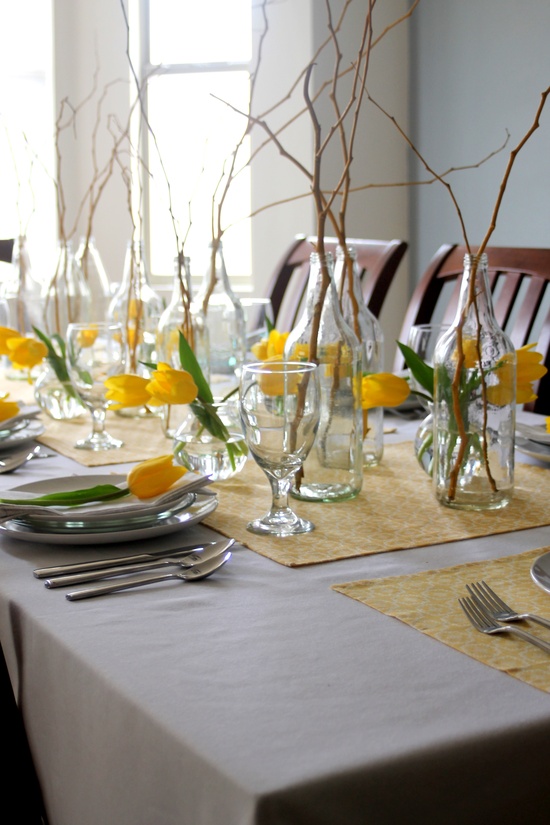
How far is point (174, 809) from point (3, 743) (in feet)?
0.77

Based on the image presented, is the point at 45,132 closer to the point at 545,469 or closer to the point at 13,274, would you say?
the point at 13,274

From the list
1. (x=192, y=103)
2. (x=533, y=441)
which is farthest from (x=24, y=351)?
(x=192, y=103)

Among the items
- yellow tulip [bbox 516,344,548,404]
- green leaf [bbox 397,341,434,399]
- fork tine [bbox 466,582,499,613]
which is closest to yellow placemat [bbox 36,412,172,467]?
green leaf [bbox 397,341,434,399]

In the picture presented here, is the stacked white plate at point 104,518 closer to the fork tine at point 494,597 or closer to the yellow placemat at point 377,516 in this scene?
the yellow placemat at point 377,516

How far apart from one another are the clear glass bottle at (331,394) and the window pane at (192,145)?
120 inches

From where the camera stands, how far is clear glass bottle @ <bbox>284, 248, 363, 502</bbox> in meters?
1.11

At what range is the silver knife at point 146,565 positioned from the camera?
0.84 metres

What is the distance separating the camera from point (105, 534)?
915 millimetres

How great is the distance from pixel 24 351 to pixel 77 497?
537mm

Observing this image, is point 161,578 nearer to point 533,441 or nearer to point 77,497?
point 77,497

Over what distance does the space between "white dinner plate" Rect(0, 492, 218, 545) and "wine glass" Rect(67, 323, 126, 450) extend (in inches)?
15.5

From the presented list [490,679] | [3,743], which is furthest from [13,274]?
[490,679]

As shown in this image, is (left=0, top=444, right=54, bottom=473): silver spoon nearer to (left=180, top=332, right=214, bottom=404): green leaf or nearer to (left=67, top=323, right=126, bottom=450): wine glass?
(left=67, top=323, right=126, bottom=450): wine glass

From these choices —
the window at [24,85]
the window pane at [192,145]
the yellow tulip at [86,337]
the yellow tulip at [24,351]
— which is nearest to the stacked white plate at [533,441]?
the yellow tulip at [86,337]
